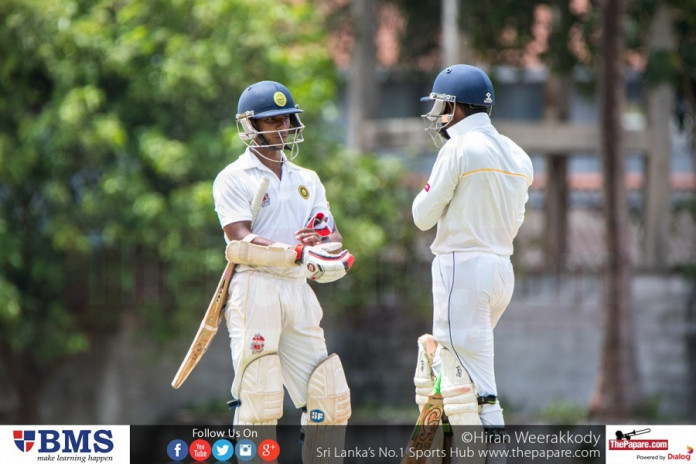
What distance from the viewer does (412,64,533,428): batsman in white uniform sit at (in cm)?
541

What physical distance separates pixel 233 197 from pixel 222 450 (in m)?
1.17

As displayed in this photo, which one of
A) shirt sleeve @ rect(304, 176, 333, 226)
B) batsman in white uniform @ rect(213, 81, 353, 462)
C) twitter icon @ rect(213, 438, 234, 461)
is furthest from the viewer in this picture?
shirt sleeve @ rect(304, 176, 333, 226)

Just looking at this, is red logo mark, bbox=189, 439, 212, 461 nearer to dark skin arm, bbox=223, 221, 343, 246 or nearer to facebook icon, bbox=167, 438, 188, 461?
facebook icon, bbox=167, 438, 188, 461

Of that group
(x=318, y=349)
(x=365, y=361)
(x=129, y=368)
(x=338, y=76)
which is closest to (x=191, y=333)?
(x=129, y=368)

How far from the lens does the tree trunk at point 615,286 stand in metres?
11.5

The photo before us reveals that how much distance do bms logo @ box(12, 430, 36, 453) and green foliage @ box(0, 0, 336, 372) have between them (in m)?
4.85

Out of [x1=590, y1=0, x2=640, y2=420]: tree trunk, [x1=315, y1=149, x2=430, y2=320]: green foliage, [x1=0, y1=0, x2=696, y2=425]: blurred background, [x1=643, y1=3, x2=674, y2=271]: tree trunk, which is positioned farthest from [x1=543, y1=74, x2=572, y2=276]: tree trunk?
[x1=315, y1=149, x2=430, y2=320]: green foliage

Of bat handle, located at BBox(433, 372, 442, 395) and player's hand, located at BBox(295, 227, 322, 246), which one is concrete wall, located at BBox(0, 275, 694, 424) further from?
player's hand, located at BBox(295, 227, 322, 246)

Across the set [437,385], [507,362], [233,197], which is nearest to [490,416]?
[437,385]

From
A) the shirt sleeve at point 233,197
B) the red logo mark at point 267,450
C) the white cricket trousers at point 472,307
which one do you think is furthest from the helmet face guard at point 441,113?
the red logo mark at point 267,450

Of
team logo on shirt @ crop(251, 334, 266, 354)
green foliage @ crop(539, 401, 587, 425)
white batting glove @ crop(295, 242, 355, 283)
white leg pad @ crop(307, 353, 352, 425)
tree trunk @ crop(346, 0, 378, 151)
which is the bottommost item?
green foliage @ crop(539, 401, 587, 425)

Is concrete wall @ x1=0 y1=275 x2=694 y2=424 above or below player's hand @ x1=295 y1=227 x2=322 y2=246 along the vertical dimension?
below

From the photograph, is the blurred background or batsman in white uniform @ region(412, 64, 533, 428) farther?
the blurred background

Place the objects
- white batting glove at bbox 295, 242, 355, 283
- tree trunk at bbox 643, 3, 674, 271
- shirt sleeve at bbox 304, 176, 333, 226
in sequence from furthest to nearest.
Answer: tree trunk at bbox 643, 3, 674, 271, shirt sleeve at bbox 304, 176, 333, 226, white batting glove at bbox 295, 242, 355, 283
